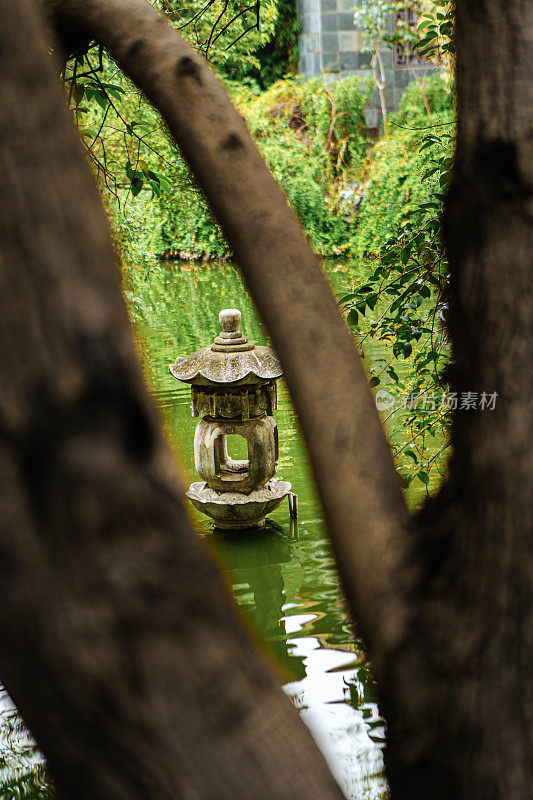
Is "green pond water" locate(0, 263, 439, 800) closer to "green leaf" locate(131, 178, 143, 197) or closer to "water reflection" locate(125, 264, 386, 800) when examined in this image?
"water reflection" locate(125, 264, 386, 800)

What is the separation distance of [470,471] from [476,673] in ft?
0.65

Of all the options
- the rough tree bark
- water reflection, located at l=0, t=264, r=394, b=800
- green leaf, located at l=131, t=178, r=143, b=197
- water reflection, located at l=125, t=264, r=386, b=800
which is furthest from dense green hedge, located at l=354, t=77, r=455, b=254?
the rough tree bark

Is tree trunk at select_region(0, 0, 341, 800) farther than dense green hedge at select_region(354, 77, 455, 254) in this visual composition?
No

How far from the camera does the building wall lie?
19.7 meters

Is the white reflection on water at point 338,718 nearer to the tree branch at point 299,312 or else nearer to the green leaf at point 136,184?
the green leaf at point 136,184

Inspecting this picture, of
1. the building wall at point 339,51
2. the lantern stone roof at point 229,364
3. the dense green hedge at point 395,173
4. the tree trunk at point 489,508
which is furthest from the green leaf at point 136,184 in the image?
the building wall at point 339,51

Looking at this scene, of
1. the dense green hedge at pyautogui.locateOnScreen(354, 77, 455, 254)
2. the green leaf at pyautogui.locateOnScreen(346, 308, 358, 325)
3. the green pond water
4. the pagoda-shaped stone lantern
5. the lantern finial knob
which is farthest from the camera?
the dense green hedge at pyautogui.locateOnScreen(354, 77, 455, 254)

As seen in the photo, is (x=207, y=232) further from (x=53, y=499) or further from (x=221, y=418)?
(x=53, y=499)

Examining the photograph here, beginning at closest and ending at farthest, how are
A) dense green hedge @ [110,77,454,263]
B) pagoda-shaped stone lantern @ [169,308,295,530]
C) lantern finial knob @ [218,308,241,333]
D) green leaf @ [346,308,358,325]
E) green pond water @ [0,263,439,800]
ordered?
green leaf @ [346,308,358,325]
green pond water @ [0,263,439,800]
pagoda-shaped stone lantern @ [169,308,295,530]
lantern finial knob @ [218,308,241,333]
dense green hedge @ [110,77,454,263]

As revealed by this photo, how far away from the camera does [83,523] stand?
0.68 metres

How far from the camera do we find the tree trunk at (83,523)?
683mm

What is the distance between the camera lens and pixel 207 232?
68.1 ft

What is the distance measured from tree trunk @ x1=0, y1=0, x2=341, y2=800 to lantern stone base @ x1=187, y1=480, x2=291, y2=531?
4396 millimetres

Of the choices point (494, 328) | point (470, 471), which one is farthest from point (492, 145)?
point (470, 471)
